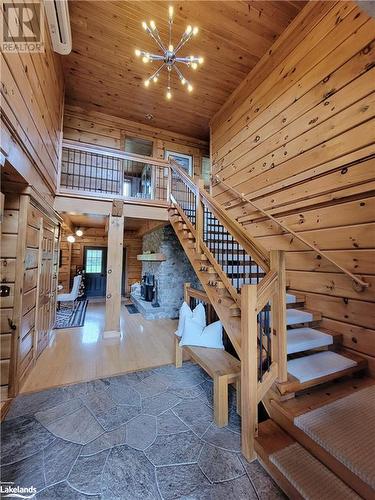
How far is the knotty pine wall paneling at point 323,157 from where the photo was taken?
6.72 ft

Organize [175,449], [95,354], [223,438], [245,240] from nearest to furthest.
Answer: [175,449] → [223,438] → [245,240] → [95,354]

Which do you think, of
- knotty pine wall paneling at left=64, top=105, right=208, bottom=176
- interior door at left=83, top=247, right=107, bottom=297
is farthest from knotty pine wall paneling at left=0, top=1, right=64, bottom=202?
interior door at left=83, top=247, right=107, bottom=297

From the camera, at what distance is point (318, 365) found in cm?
187

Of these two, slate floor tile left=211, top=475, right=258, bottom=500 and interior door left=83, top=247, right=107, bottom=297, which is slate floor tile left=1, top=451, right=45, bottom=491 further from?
interior door left=83, top=247, right=107, bottom=297

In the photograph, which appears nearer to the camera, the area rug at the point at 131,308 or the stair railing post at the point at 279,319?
the stair railing post at the point at 279,319

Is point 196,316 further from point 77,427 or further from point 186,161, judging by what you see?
point 186,161

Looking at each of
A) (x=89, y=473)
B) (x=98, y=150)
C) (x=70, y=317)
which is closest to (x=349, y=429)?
(x=89, y=473)

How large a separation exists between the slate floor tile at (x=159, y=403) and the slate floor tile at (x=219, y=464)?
55cm

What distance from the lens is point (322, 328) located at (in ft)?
7.80

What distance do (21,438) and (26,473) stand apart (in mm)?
361

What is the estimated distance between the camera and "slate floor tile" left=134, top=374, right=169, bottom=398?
2.28m

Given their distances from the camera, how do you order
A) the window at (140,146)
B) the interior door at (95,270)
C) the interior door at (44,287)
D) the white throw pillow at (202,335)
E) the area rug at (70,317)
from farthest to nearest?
the interior door at (95,270), the window at (140,146), the area rug at (70,317), the interior door at (44,287), the white throw pillow at (202,335)

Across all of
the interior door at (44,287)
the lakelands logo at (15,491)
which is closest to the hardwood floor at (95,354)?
the interior door at (44,287)

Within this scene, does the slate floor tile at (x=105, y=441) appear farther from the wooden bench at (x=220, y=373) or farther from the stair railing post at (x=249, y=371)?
the stair railing post at (x=249, y=371)
